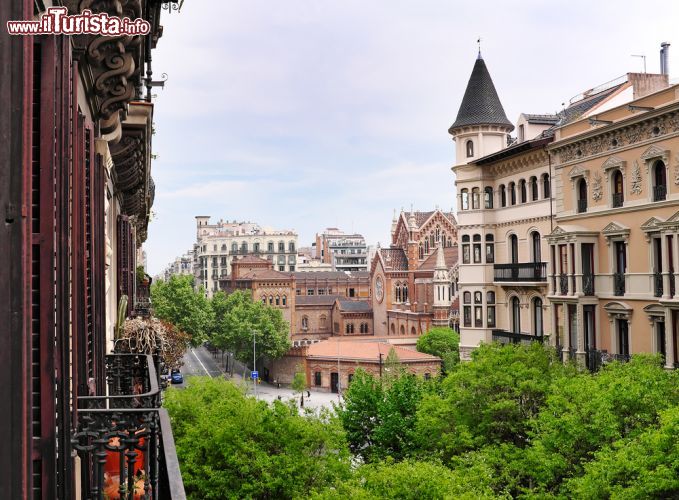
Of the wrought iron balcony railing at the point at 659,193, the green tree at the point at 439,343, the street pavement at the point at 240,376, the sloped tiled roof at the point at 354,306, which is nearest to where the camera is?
the wrought iron balcony railing at the point at 659,193

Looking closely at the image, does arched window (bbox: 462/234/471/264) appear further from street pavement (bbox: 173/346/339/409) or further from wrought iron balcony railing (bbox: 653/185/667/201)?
street pavement (bbox: 173/346/339/409)

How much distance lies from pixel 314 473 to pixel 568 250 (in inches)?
527

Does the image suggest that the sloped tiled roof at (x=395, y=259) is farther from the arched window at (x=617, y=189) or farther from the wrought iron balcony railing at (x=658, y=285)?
the wrought iron balcony railing at (x=658, y=285)

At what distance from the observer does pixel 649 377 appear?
20500 mm

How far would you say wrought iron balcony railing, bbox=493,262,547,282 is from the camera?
30875mm

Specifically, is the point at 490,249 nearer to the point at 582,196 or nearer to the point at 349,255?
the point at 582,196

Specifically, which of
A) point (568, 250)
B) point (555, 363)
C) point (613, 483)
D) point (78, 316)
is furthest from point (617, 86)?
point (78, 316)

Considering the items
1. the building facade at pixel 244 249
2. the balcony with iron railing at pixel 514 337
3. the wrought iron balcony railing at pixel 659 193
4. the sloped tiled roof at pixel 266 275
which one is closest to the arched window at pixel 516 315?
the balcony with iron railing at pixel 514 337

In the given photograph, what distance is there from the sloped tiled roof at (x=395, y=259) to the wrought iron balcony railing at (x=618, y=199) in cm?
7600

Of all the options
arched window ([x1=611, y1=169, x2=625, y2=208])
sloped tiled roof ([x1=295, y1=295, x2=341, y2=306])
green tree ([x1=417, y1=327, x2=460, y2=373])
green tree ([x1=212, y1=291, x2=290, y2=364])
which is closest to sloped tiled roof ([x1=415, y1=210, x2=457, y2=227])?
sloped tiled roof ([x1=295, y1=295, x2=341, y2=306])

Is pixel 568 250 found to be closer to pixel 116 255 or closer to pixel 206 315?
pixel 116 255

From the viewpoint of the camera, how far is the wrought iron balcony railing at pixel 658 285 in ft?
78.2

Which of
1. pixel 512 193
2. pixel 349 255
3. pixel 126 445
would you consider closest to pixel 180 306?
pixel 512 193

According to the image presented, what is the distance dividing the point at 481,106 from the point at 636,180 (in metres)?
12.7
